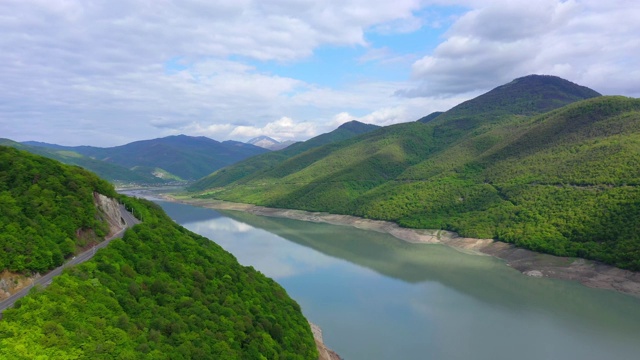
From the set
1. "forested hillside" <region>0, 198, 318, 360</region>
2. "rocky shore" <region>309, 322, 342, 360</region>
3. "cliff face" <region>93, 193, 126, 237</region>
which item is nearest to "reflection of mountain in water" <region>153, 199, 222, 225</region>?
"rocky shore" <region>309, 322, 342, 360</region>

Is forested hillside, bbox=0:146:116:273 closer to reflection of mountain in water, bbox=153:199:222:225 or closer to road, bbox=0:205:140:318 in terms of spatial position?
road, bbox=0:205:140:318

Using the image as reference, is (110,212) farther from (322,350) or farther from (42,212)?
(322,350)

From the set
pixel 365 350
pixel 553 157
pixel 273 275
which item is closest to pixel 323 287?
pixel 273 275

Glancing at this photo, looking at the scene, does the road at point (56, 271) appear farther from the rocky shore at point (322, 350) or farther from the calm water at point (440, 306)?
the calm water at point (440, 306)

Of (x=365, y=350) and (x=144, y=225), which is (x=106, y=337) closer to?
(x=144, y=225)

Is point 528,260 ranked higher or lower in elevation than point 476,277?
higher

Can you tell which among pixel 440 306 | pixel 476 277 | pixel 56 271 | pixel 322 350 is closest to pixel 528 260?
pixel 476 277
